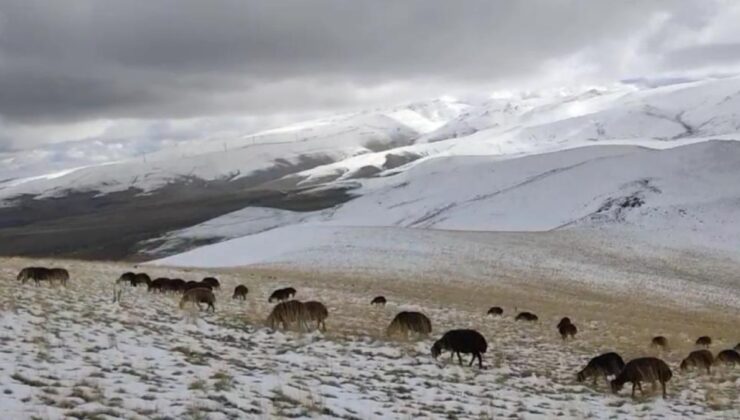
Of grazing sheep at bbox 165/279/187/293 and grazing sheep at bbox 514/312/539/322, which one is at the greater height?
grazing sheep at bbox 165/279/187/293

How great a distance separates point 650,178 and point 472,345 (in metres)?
111

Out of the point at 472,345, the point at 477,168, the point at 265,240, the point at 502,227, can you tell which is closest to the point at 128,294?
the point at 472,345

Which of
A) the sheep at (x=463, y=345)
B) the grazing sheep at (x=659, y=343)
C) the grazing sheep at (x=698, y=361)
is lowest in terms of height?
the grazing sheep at (x=659, y=343)

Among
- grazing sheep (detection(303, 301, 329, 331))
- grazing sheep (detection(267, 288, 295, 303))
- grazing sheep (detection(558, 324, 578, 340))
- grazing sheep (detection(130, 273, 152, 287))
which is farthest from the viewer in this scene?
grazing sheep (detection(130, 273, 152, 287))

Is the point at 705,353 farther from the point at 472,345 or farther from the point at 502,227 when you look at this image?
the point at 502,227

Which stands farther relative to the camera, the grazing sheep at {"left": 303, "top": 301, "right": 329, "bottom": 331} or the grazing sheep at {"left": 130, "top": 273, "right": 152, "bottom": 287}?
the grazing sheep at {"left": 130, "top": 273, "right": 152, "bottom": 287}

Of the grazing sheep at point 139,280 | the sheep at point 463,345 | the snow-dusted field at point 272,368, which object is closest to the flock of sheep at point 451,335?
the sheep at point 463,345

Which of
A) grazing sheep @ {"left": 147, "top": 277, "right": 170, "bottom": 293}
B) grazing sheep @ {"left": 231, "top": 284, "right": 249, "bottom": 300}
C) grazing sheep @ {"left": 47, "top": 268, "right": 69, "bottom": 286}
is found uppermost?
grazing sheep @ {"left": 47, "top": 268, "right": 69, "bottom": 286}

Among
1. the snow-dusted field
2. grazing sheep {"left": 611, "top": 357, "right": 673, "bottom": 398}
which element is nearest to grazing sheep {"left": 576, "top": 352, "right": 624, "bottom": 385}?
the snow-dusted field

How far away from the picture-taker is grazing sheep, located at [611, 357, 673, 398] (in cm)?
1477

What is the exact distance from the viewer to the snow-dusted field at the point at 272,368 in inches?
394

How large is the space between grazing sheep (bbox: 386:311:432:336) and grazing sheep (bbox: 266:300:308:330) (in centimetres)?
242

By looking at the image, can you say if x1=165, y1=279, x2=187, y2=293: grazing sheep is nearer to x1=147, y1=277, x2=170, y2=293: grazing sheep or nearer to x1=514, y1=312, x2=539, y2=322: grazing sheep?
x1=147, y1=277, x2=170, y2=293: grazing sheep

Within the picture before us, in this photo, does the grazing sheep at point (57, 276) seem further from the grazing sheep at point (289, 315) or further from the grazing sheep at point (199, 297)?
the grazing sheep at point (289, 315)
